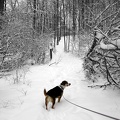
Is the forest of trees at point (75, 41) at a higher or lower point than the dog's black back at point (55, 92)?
higher

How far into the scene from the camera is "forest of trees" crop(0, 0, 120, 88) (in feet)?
14.1

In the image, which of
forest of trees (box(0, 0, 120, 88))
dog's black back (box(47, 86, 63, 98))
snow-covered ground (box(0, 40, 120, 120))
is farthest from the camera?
forest of trees (box(0, 0, 120, 88))

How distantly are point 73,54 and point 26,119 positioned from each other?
13.9 m

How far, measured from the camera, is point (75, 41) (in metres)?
16.4

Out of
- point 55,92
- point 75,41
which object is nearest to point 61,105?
point 55,92

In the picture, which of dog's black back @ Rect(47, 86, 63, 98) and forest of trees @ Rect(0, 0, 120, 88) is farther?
forest of trees @ Rect(0, 0, 120, 88)

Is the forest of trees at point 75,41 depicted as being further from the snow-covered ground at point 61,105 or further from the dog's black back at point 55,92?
the dog's black back at point 55,92

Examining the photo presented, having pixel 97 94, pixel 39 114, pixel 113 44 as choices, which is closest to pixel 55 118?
pixel 39 114

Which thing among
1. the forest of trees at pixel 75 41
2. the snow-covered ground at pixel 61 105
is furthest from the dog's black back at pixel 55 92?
the forest of trees at pixel 75 41

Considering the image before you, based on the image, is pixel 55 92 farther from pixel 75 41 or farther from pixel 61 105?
pixel 75 41

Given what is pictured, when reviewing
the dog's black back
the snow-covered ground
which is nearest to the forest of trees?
the snow-covered ground

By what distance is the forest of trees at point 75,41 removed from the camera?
4.31m

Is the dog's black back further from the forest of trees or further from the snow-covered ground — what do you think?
the forest of trees

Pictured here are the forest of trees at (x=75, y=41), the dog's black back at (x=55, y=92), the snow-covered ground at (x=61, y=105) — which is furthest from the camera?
the forest of trees at (x=75, y=41)
